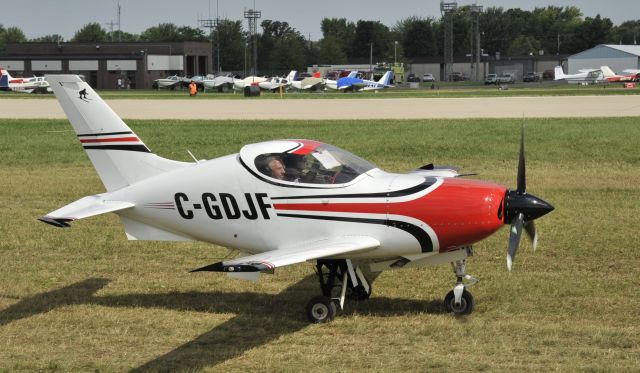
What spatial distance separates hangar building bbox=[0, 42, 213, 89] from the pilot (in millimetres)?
122713

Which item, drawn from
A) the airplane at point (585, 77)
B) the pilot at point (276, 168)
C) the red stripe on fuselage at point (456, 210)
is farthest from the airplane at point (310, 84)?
the red stripe on fuselage at point (456, 210)

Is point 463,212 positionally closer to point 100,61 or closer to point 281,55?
point 100,61

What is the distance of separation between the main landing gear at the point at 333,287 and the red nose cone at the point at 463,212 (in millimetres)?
1204

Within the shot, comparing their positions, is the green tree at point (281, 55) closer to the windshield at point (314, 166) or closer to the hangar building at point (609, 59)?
the hangar building at point (609, 59)

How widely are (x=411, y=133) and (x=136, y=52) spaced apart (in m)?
106

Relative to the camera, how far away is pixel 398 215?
10383mm

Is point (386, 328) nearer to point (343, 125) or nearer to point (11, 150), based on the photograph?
point (11, 150)

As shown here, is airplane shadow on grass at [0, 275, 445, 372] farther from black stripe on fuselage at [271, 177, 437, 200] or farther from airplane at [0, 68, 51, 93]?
airplane at [0, 68, 51, 93]

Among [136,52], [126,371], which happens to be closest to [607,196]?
[126,371]

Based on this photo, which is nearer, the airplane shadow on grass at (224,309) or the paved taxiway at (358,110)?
the airplane shadow on grass at (224,309)

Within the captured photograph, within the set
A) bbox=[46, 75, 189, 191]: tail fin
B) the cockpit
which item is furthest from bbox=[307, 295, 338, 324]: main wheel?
bbox=[46, 75, 189, 191]: tail fin

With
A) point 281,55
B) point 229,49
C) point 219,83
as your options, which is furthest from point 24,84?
point 229,49

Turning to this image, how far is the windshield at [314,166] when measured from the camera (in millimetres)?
10789

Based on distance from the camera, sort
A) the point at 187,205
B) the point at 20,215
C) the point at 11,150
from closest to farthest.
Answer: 1. the point at 187,205
2. the point at 20,215
3. the point at 11,150
